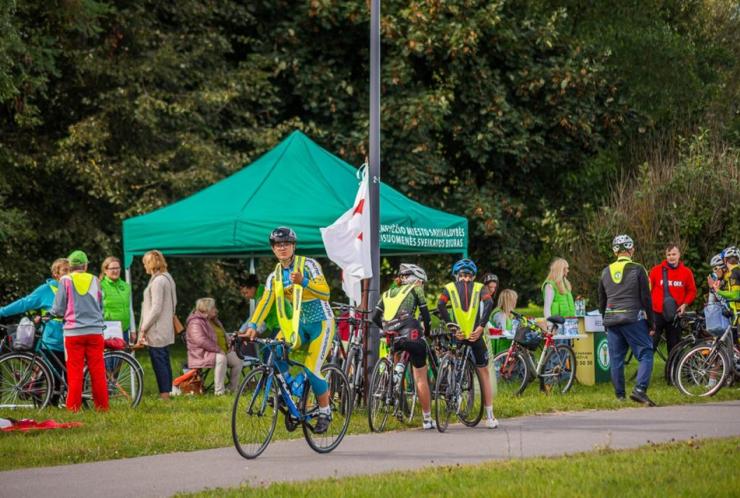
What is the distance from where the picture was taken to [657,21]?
33.4 metres

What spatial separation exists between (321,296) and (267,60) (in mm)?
17109

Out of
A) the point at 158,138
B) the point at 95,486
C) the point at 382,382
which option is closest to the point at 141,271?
the point at 158,138

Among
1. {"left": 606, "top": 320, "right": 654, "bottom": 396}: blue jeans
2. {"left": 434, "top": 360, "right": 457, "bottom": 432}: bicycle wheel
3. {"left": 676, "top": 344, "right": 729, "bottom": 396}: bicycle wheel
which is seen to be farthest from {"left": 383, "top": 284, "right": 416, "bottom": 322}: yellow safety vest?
{"left": 676, "top": 344, "right": 729, "bottom": 396}: bicycle wheel

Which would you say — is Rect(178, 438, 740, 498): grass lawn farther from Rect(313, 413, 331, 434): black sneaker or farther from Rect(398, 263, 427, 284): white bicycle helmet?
Rect(398, 263, 427, 284): white bicycle helmet

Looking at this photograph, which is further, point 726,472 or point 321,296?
point 321,296

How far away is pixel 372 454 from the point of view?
11.5 m

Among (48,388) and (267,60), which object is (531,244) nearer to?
(267,60)

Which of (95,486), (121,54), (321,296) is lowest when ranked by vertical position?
(95,486)

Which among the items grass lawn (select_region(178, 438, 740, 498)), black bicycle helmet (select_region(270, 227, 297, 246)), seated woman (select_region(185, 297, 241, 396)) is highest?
black bicycle helmet (select_region(270, 227, 297, 246))

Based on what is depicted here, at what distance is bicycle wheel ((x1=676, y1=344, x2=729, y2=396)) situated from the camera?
1691 centimetres

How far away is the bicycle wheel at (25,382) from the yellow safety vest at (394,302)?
4.64 m

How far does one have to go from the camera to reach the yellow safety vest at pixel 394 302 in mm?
13312

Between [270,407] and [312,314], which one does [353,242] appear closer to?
[312,314]

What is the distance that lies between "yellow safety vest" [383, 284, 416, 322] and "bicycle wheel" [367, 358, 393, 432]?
415mm
